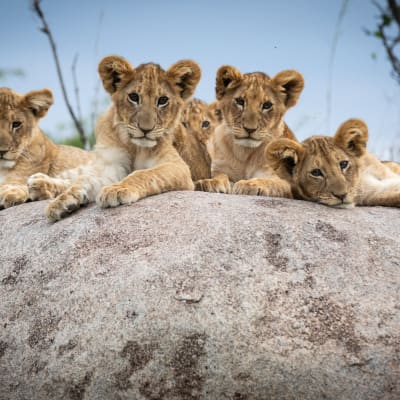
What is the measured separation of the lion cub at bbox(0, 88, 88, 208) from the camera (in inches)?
184

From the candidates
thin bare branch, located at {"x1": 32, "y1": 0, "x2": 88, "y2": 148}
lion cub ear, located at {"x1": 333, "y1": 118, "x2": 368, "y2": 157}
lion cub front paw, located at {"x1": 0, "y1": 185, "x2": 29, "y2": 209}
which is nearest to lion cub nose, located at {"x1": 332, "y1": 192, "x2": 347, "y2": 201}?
lion cub ear, located at {"x1": 333, "y1": 118, "x2": 368, "y2": 157}

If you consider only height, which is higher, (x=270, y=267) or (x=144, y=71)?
(x=144, y=71)

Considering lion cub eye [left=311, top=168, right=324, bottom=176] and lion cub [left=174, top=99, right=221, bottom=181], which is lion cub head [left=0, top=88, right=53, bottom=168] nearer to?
lion cub [left=174, top=99, right=221, bottom=181]

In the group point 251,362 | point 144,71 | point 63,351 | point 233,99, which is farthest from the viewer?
point 233,99

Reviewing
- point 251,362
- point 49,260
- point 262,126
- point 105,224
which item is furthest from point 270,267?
point 262,126

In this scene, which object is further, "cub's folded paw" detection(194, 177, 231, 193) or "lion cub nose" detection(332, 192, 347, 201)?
"cub's folded paw" detection(194, 177, 231, 193)

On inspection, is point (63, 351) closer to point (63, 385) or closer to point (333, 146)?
point (63, 385)

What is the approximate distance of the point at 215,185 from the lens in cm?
434

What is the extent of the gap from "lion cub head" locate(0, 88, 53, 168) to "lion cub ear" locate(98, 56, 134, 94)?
950mm

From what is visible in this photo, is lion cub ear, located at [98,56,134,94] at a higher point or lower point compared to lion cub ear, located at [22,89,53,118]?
higher

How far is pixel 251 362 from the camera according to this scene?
9.04ft

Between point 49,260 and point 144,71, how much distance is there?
1.42 meters

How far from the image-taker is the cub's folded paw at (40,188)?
4.38 m

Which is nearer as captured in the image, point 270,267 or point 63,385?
point 63,385
